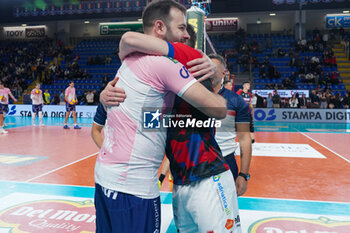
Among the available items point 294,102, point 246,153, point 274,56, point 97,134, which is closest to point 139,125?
point 97,134

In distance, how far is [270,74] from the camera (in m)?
21.8

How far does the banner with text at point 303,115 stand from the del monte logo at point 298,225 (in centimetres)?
1414

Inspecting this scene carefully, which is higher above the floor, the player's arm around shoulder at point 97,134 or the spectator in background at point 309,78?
the spectator in background at point 309,78

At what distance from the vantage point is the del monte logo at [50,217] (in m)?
3.49

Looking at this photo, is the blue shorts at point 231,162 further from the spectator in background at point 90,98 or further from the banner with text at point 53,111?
the spectator in background at point 90,98

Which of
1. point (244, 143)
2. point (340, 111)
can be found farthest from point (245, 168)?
point (340, 111)

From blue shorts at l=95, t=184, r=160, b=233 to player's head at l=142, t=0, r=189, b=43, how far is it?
0.82 meters

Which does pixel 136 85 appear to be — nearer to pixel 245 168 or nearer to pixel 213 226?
pixel 213 226

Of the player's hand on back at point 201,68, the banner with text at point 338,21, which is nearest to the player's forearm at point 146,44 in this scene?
the player's hand on back at point 201,68

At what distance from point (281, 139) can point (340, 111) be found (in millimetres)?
8201

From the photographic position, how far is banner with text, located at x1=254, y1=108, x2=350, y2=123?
16.6 meters

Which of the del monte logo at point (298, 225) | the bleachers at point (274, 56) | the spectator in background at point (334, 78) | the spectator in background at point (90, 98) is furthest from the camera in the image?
the bleachers at point (274, 56)

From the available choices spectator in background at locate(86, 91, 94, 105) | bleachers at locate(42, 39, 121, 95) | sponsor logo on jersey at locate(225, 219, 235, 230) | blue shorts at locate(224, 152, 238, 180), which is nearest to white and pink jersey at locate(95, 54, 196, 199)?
sponsor logo on jersey at locate(225, 219, 235, 230)

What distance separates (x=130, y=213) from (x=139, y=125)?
0.42 meters
